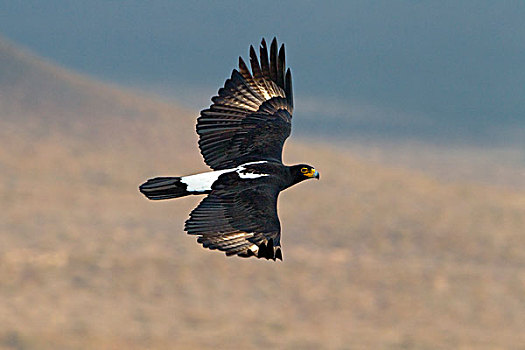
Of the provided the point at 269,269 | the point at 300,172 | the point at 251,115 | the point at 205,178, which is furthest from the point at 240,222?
the point at 269,269

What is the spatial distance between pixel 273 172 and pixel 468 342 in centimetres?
3310

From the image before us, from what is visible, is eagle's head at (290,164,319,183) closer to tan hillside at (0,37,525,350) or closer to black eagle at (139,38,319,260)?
black eagle at (139,38,319,260)

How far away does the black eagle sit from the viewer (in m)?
10.2

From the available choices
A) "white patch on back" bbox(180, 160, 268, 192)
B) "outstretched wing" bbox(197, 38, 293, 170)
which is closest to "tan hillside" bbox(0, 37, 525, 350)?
"outstretched wing" bbox(197, 38, 293, 170)

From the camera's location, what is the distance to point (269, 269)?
4969 cm

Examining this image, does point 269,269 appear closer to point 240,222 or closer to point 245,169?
point 245,169

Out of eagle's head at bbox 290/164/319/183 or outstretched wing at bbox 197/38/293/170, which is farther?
outstretched wing at bbox 197/38/293/170

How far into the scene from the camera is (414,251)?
51656 millimetres

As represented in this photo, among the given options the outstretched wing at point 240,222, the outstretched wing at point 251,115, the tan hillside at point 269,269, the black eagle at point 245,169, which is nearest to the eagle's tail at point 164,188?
the black eagle at point 245,169

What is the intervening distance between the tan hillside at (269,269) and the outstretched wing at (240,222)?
96.7 feet

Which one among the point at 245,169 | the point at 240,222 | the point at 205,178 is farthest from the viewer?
the point at 245,169

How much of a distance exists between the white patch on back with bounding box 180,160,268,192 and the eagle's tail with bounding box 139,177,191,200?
67mm

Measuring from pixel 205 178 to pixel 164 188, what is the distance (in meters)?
0.53

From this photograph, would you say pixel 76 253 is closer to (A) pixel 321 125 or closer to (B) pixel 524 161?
(B) pixel 524 161
